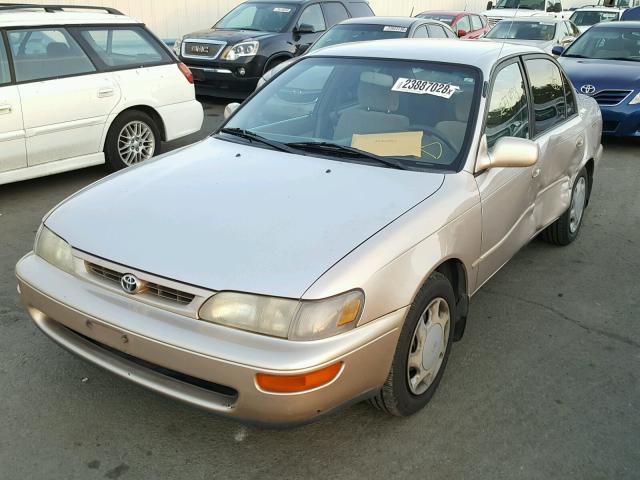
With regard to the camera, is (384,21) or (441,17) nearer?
(384,21)

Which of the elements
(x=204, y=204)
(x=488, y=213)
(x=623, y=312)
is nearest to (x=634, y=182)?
(x=623, y=312)

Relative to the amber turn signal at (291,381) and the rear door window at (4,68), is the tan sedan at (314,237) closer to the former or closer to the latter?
the amber turn signal at (291,381)

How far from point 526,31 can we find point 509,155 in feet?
40.6

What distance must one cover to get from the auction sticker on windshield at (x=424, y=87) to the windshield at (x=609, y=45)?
6.82 m

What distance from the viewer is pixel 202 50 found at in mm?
10664

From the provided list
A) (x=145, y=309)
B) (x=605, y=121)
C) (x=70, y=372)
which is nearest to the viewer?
(x=145, y=309)

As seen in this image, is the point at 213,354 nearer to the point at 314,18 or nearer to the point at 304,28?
the point at 304,28

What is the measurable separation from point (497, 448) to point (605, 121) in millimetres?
6621

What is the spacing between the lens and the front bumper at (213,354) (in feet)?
7.80

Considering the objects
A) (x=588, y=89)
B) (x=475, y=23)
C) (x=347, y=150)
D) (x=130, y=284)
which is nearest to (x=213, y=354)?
(x=130, y=284)

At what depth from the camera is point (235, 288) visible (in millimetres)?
2434

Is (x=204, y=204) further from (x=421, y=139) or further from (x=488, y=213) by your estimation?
(x=488, y=213)

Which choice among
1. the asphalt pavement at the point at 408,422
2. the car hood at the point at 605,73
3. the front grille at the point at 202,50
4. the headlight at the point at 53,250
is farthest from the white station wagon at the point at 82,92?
the car hood at the point at 605,73

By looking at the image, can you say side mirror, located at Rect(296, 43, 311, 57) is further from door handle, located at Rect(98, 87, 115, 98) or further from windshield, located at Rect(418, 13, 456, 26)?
windshield, located at Rect(418, 13, 456, 26)
